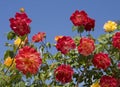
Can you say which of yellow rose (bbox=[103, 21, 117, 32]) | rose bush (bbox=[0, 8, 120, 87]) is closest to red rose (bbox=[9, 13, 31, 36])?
rose bush (bbox=[0, 8, 120, 87])

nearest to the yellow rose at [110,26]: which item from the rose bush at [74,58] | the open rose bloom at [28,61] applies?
the rose bush at [74,58]

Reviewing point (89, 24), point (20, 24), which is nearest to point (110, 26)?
point (89, 24)

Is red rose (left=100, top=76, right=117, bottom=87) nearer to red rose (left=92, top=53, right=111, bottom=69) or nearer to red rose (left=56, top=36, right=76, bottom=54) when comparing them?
red rose (left=92, top=53, right=111, bottom=69)

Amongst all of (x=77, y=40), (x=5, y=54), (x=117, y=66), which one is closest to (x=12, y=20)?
(x=5, y=54)

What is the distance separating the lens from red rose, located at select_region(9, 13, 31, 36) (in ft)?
11.9

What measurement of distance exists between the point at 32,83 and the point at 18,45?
39 centimetres

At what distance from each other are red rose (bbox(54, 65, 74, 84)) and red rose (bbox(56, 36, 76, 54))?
0.21m

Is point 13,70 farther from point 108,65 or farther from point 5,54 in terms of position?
point 108,65

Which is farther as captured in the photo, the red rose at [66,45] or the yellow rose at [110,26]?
the yellow rose at [110,26]

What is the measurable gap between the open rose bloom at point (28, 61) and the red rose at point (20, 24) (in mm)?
273

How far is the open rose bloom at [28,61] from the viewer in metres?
3.32

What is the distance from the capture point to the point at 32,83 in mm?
4086

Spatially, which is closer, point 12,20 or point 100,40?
point 12,20

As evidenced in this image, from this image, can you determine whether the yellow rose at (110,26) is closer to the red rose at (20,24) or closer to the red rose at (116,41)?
the red rose at (116,41)
